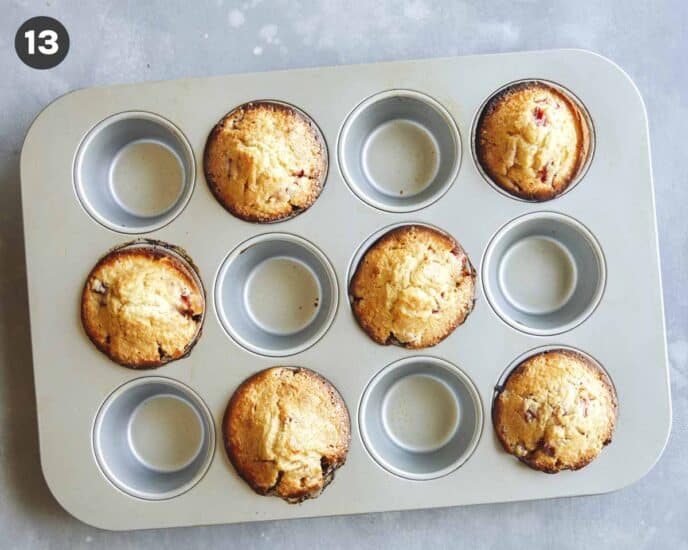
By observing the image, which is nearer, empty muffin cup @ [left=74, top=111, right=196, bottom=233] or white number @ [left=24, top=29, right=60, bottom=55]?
empty muffin cup @ [left=74, top=111, right=196, bottom=233]

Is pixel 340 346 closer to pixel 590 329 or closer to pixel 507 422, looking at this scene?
pixel 507 422

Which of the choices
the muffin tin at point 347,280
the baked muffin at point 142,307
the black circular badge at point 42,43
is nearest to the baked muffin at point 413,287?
the muffin tin at point 347,280

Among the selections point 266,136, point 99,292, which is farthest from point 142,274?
point 266,136

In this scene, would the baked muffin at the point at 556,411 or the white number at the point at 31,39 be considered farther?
the white number at the point at 31,39

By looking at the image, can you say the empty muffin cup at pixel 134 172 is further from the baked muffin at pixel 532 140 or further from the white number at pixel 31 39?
the baked muffin at pixel 532 140

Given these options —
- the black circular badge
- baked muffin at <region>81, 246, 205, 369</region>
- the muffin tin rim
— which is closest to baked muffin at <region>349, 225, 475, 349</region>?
the muffin tin rim

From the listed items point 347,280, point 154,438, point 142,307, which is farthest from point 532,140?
point 154,438

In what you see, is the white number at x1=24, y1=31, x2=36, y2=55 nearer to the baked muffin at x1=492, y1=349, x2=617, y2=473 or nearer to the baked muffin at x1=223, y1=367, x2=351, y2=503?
the baked muffin at x1=223, y1=367, x2=351, y2=503
